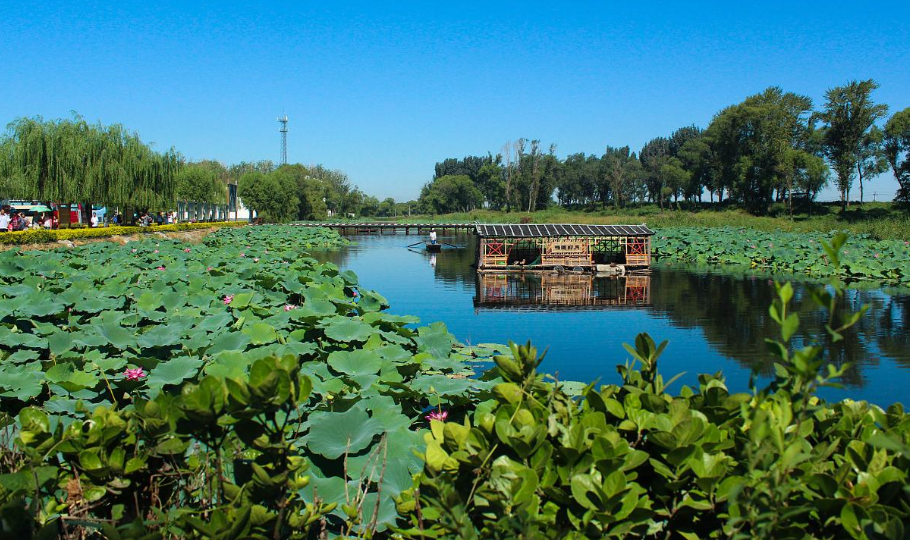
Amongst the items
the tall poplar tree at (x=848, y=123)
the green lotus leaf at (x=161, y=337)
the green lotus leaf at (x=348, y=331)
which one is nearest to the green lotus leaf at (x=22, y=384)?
the green lotus leaf at (x=161, y=337)

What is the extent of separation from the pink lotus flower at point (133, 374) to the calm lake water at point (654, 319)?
9.17 ft

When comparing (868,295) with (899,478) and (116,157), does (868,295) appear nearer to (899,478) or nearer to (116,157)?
(899,478)

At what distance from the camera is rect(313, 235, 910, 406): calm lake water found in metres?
9.24

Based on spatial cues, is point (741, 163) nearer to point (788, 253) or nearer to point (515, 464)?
point (788, 253)

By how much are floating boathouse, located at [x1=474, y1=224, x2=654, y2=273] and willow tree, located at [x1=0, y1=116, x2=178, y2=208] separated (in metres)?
16.1

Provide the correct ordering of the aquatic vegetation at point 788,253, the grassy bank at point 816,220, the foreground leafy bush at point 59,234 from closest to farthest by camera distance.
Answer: the foreground leafy bush at point 59,234 < the aquatic vegetation at point 788,253 < the grassy bank at point 816,220

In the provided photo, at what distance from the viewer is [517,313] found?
47.2ft

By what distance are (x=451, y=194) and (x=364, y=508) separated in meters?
82.9

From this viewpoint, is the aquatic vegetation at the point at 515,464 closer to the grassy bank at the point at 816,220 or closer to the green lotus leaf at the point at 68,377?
the green lotus leaf at the point at 68,377

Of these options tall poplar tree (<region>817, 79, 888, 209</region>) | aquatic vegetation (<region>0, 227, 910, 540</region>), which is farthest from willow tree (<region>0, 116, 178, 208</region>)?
tall poplar tree (<region>817, 79, 888, 209</region>)

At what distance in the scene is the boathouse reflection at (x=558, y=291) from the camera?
51.8ft

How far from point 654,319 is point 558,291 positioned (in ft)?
16.1

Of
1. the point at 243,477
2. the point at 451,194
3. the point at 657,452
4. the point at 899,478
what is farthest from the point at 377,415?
the point at 451,194

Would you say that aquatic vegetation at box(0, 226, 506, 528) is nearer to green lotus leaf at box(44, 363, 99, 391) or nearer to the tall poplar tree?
green lotus leaf at box(44, 363, 99, 391)
